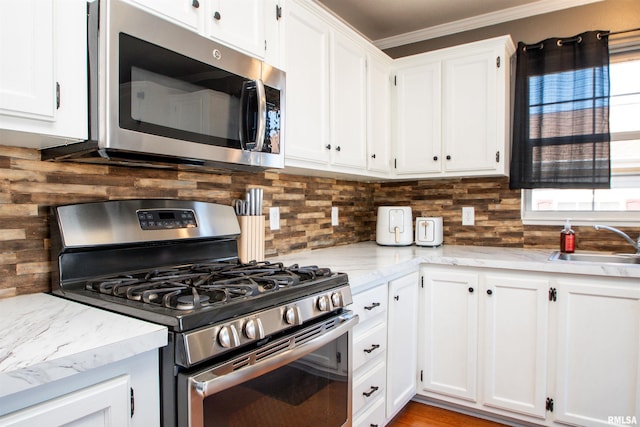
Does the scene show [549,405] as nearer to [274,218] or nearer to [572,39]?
[274,218]

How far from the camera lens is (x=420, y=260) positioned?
7.57 ft

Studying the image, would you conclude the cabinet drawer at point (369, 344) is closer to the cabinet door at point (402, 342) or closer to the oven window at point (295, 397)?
the cabinet door at point (402, 342)

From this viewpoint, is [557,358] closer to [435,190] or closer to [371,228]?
[435,190]

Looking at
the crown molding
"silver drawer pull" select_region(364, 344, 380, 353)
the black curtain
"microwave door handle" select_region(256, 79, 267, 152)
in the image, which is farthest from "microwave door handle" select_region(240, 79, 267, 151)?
the crown molding

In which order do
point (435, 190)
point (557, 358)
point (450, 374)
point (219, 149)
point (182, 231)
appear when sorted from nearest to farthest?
point (219, 149)
point (182, 231)
point (557, 358)
point (450, 374)
point (435, 190)

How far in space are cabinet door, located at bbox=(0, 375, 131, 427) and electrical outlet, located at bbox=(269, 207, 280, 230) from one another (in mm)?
1361

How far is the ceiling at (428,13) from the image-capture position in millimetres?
2600

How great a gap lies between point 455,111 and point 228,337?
2.17 m

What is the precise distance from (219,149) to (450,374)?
1.79 metres

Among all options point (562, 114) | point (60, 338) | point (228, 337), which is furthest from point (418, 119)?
point (60, 338)

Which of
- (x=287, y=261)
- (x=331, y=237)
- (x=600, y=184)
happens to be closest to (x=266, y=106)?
(x=287, y=261)

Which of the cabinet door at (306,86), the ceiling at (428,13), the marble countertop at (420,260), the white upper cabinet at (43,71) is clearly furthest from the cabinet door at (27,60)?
the ceiling at (428,13)

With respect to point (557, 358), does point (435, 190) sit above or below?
above

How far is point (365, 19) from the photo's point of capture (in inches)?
112
